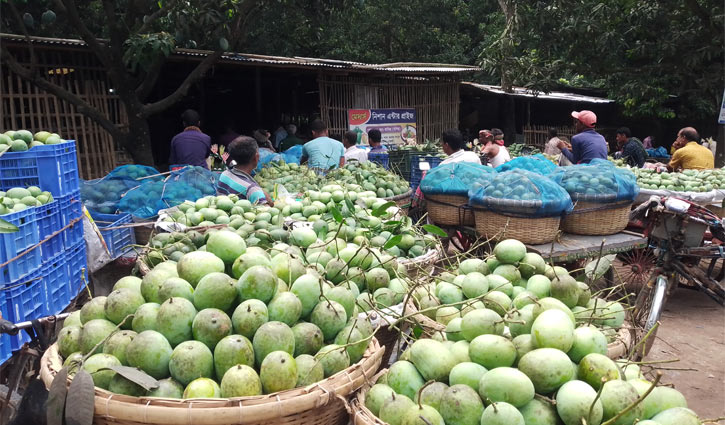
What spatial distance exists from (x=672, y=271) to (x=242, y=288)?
4.08 metres

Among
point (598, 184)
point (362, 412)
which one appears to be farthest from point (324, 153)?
point (362, 412)

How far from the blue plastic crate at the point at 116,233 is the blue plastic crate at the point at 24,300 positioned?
125cm

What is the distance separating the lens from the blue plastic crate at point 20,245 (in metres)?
2.66

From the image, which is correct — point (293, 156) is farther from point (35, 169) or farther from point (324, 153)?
point (35, 169)

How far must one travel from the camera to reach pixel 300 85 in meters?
12.6

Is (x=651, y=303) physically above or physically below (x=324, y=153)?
below

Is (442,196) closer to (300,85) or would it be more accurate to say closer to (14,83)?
(14,83)

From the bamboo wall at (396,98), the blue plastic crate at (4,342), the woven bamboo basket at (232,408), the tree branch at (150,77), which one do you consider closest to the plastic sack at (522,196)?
the woven bamboo basket at (232,408)

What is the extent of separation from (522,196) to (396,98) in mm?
7508

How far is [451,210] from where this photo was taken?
194 inches

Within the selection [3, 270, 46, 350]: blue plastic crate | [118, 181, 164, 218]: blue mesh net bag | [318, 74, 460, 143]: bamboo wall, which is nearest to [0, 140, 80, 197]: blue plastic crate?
[3, 270, 46, 350]: blue plastic crate

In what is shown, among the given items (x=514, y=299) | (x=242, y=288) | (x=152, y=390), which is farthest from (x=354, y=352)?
(x=514, y=299)

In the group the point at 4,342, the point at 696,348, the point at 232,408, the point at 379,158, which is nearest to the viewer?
the point at 232,408

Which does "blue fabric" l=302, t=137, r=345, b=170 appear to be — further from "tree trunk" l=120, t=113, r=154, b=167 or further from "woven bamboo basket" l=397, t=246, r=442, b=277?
"woven bamboo basket" l=397, t=246, r=442, b=277
